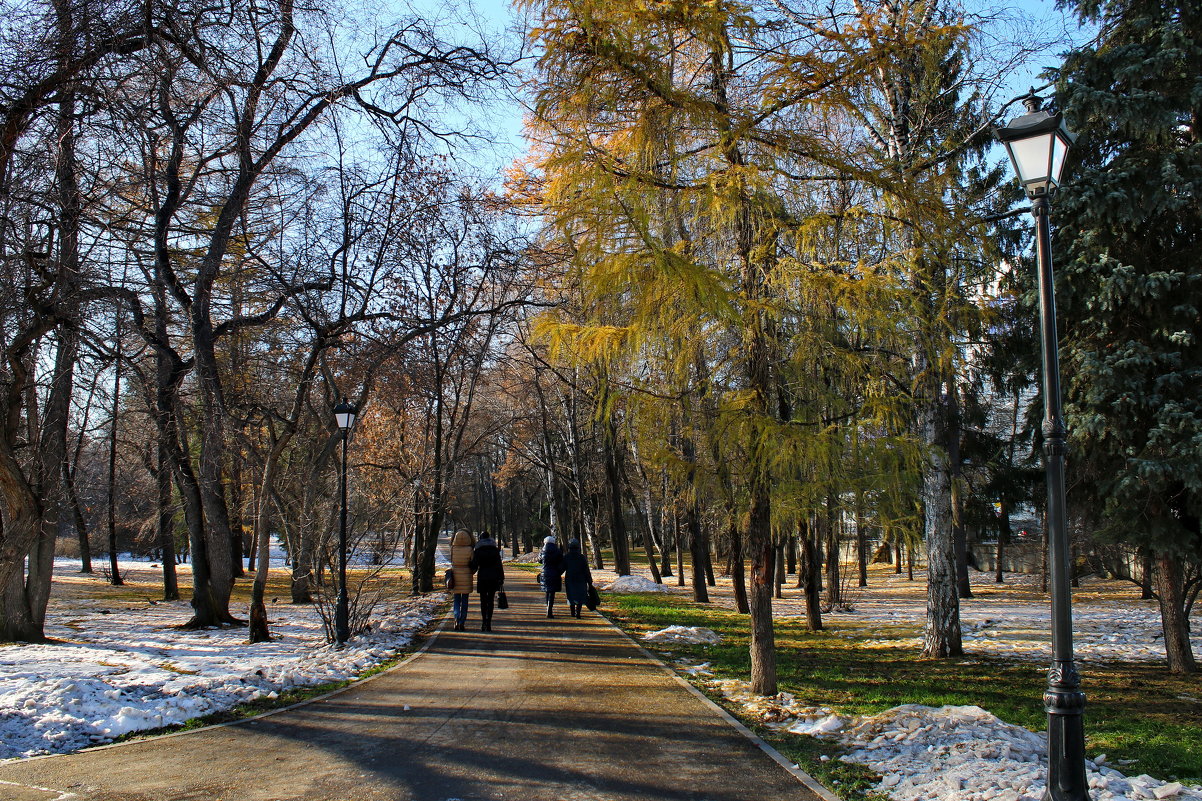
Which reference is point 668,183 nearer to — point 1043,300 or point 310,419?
point 1043,300

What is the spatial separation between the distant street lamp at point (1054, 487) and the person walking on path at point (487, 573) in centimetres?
1032

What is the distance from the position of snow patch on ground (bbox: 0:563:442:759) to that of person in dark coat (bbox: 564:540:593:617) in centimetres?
313

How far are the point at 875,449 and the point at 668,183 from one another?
350cm

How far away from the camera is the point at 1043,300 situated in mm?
5246

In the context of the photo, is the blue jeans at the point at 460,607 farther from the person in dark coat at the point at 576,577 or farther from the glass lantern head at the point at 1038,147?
the glass lantern head at the point at 1038,147

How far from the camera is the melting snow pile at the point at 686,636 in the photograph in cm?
1268

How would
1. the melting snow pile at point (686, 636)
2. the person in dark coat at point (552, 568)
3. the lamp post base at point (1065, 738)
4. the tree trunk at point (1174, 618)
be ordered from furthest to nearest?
the person in dark coat at point (552, 568) → the melting snow pile at point (686, 636) → the tree trunk at point (1174, 618) → the lamp post base at point (1065, 738)

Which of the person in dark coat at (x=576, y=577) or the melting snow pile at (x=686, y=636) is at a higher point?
the person in dark coat at (x=576, y=577)

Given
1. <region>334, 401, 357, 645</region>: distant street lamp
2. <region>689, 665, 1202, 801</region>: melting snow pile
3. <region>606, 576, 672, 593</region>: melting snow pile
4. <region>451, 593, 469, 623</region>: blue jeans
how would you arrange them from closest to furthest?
1. <region>689, 665, 1202, 801</region>: melting snow pile
2. <region>334, 401, 357, 645</region>: distant street lamp
3. <region>451, 593, 469, 623</region>: blue jeans
4. <region>606, 576, 672, 593</region>: melting snow pile

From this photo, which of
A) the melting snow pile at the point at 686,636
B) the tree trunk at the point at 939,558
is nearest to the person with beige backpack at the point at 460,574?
the melting snow pile at the point at 686,636

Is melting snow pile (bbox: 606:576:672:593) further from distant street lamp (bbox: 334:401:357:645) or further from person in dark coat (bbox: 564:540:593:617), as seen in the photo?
distant street lamp (bbox: 334:401:357:645)

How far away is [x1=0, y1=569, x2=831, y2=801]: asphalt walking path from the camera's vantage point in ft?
16.7

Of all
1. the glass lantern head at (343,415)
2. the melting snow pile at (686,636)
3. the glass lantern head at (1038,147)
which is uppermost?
the glass lantern head at (1038,147)

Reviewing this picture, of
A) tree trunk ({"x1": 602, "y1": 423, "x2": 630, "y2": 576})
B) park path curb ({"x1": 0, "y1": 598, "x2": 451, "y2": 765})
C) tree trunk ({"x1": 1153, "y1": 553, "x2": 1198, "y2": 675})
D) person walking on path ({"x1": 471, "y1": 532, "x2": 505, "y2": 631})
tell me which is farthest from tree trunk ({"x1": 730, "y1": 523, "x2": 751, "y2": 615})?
tree trunk ({"x1": 602, "y1": 423, "x2": 630, "y2": 576})
